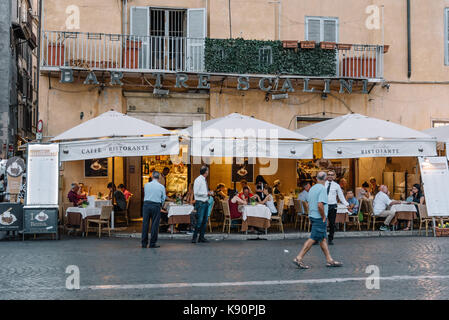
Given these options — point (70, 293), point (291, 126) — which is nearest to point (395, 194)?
point (291, 126)

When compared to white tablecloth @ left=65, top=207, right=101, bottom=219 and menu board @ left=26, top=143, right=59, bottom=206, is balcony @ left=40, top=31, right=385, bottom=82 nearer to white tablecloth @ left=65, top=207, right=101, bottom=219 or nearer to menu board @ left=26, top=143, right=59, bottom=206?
menu board @ left=26, top=143, right=59, bottom=206

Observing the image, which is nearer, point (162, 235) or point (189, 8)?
point (162, 235)

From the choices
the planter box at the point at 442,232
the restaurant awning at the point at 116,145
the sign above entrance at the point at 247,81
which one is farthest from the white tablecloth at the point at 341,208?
the sign above entrance at the point at 247,81

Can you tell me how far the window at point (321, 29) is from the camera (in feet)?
68.3

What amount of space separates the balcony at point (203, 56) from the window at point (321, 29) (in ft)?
2.44

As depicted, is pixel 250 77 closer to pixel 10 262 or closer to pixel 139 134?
pixel 139 134

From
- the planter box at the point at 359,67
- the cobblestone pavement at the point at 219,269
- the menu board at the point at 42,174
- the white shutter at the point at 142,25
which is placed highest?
the white shutter at the point at 142,25

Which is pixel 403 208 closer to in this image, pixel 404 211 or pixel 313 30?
pixel 404 211

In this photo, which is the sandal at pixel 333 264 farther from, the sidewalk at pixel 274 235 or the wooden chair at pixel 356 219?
the wooden chair at pixel 356 219

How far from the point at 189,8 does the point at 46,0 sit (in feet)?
14.9

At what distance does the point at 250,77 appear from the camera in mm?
19625

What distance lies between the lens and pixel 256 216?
1590 centimetres

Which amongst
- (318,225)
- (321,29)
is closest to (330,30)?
(321,29)

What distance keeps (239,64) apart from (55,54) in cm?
575
